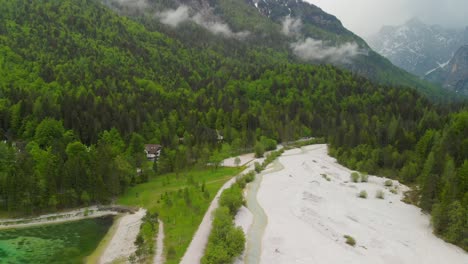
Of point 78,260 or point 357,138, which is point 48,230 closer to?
point 78,260

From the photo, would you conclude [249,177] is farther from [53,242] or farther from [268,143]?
[268,143]

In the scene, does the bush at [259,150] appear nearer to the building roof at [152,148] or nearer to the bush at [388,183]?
the building roof at [152,148]

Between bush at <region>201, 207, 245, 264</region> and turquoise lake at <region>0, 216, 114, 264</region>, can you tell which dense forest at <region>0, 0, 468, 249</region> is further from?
bush at <region>201, 207, 245, 264</region>

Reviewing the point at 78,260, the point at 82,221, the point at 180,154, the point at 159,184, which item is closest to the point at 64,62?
the point at 180,154

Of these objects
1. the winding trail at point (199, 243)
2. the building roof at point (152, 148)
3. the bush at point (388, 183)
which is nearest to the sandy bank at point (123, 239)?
the winding trail at point (199, 243)

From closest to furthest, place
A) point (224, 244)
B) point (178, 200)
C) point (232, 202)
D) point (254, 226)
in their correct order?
1. point (224, 244)
2. point (254, 226)
3. point (232, 202)
4. point (178, 200)

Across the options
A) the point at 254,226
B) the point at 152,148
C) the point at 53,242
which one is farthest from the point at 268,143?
the point at 53,242
